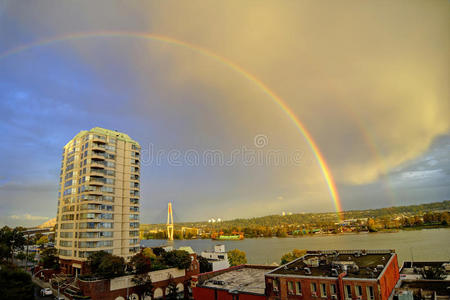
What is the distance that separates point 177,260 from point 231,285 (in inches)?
668

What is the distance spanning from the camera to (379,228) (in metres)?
193

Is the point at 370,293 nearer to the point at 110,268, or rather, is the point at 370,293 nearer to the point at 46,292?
the point at 110,268

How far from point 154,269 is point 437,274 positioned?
41.6 m

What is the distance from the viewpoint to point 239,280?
146 ft

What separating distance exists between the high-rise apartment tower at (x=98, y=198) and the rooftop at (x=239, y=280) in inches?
907

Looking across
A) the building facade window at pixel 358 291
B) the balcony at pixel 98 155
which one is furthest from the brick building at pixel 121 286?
the building facade window at pixel 358 291

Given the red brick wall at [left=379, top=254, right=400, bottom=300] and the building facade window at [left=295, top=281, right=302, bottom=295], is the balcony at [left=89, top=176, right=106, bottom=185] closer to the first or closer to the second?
the building facade window at [left=295, top=281, right=302, bottom=295]

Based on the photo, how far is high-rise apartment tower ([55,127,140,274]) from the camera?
56.4 metres

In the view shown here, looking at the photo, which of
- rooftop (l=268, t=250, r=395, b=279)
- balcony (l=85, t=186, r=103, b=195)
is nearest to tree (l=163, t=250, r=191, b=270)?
balcony (l=85, t=186, r=103, b=195)

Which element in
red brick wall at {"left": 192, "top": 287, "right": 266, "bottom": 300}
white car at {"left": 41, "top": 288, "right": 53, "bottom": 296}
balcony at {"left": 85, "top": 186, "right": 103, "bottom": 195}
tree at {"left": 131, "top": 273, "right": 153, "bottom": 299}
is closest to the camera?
red brick wall at {"left": 192, "top": 287, "right": 266, "bottom": 300}

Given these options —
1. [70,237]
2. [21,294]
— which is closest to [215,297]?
[21,294]

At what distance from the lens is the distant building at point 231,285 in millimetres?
36625

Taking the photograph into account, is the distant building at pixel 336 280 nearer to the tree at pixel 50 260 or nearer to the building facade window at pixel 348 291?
the building facade window at pixel 348 291

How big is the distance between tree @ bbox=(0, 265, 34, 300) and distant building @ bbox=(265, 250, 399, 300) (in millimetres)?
24911
